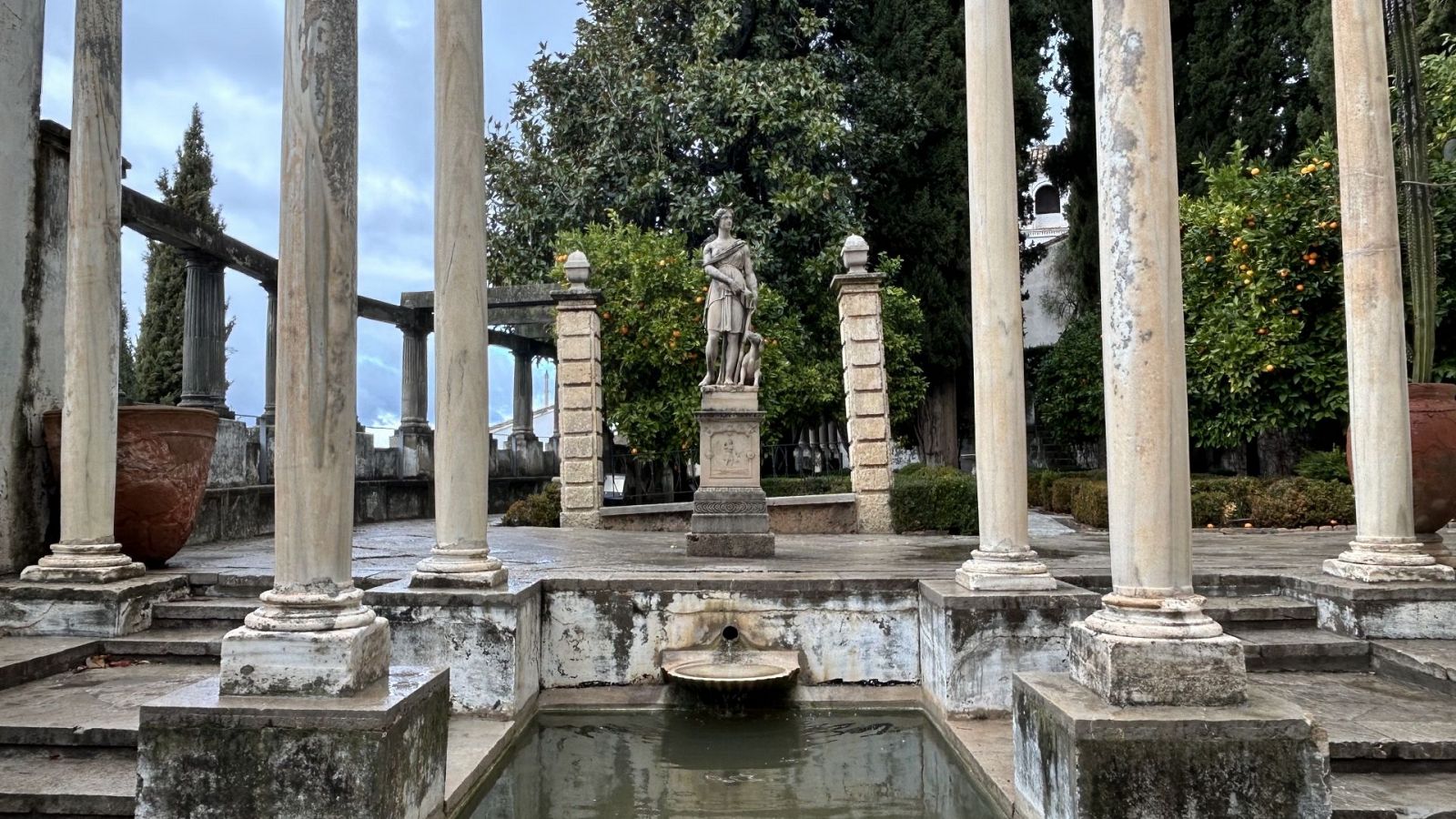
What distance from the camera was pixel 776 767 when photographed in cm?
499

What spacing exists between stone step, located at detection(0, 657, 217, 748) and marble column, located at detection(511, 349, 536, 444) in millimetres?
18158

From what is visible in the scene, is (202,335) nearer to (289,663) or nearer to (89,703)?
(89,703)

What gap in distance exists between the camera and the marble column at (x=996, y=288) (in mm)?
5941

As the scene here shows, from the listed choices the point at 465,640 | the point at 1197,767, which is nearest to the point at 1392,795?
the point at 1197,767

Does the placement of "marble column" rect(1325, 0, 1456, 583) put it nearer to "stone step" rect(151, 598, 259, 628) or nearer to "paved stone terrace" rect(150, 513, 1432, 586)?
"paved stone terrace" rect(150, 513, 1432, 586)

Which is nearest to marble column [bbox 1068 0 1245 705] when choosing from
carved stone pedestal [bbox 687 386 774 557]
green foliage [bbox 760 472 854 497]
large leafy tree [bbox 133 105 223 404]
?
carved stone pedestal [bbox 687 386 774 557]

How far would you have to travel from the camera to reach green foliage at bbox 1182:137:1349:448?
1300 centimetres

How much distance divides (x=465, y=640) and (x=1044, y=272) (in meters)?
32.4

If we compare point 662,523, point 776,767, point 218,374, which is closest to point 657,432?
point 662,523

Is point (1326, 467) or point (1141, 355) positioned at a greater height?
point (1141, 355)

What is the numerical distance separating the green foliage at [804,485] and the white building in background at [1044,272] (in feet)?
30.6

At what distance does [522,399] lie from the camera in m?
25.2

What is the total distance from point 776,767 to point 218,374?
1278 centimetres

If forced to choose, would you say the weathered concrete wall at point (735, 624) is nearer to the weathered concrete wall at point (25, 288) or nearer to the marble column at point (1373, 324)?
the marble column at point (1373, 324)
